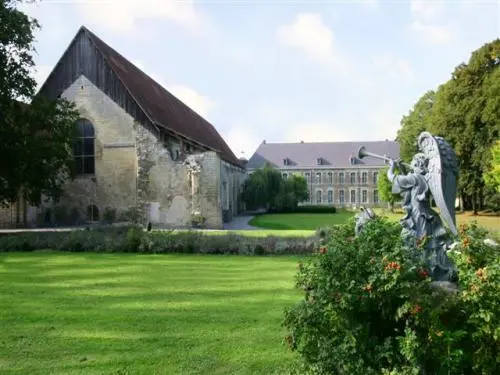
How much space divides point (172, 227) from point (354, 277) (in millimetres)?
25236

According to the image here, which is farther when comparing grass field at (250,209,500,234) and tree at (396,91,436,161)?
tree at (396,91,436,161)

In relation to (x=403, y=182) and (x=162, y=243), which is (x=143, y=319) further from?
(x=162, y=243)

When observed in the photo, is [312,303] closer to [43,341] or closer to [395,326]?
[395,326]

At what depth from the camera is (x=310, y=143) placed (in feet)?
276

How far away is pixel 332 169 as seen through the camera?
81812 millimetres

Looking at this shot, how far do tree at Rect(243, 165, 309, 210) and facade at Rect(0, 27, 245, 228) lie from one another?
23.7 metres

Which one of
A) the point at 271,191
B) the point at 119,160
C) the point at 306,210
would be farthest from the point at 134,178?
the point at 306,210

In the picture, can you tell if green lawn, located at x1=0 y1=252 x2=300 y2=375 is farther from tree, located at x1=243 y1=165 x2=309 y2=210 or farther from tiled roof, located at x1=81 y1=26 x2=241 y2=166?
tree, located at x1=243 y1=165 x2=309 y2=210

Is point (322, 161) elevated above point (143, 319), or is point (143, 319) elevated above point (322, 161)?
point (322, 161)

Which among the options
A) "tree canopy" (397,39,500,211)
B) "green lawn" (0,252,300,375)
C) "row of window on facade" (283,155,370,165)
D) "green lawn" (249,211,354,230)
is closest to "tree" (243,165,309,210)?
"green lawn" (249,211,354,230)

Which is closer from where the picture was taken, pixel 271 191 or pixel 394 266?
pixel 394 266

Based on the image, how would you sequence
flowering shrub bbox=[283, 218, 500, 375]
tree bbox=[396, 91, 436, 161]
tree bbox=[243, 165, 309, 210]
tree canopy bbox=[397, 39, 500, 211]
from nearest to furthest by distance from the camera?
flowering shrub bbox=[283, 218, 500, 375] < tree canopy bbox=[397, 39, 500, 211] < tree bbox=[396, 91, 436, 161] < tree bbox=[243, 165, 309, 210]

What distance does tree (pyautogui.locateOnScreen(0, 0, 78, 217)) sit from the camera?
2072cm

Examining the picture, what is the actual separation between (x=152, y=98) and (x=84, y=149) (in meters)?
6.25
